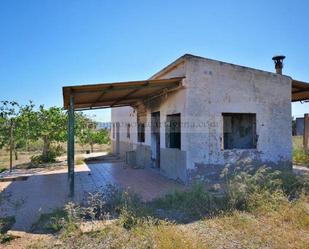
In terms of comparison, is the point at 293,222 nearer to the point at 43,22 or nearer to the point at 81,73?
the point at 43,22

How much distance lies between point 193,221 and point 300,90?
9.54 m

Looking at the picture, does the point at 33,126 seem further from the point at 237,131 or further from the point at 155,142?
the point at 237,131

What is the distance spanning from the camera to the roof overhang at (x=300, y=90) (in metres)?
11.5

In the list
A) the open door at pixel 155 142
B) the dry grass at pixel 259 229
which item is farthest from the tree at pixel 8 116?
the dry grass at pixel 259 229

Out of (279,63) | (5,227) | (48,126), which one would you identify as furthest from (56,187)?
(279,63)

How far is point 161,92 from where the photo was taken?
38.8ft

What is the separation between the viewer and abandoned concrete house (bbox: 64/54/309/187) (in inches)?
382

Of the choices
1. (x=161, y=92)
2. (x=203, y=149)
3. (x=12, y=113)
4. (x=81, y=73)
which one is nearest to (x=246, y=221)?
(x=203, y=149)

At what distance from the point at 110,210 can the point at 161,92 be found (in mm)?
6411

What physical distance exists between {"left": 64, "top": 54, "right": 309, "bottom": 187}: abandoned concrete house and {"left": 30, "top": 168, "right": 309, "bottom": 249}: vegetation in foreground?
2.10 m

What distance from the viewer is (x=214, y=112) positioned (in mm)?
10016

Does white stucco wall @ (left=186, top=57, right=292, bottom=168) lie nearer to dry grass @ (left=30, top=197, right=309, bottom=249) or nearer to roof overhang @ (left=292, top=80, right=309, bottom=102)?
roof overhang @ (left=292, top=80, right=309, bottom=102)

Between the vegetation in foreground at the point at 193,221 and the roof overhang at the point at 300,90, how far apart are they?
543 cm

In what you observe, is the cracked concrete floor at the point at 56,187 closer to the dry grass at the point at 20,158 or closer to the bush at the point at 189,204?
the bush at the point at 189,204
